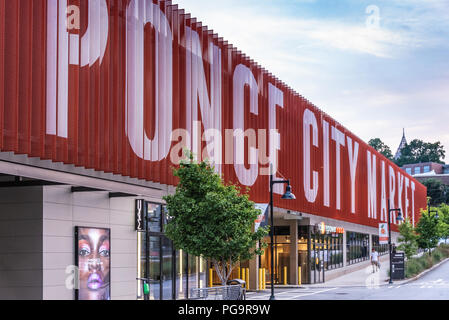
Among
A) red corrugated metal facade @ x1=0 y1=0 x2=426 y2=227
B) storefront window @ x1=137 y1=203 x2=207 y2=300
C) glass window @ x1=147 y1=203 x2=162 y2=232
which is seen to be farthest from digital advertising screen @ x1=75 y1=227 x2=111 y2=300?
glass window @ x1=147 y1=203 x2=162 y2=232

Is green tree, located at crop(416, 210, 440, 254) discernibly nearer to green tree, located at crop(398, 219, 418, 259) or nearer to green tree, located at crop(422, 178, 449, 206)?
green tree, located at crop(398, 219, 418, 259)

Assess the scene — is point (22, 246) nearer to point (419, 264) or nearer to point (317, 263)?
point (317, 263)

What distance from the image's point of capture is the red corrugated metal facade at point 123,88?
18.5 m

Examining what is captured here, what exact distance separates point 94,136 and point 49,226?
310cm

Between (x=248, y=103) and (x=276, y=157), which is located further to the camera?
(x=276, y=157)

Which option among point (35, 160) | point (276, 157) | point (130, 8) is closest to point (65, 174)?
point (35, 160)

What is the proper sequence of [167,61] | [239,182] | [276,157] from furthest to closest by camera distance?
[276,157], [239,182], [167,61]

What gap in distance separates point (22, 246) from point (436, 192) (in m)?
155

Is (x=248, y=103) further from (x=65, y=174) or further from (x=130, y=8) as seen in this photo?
(x=65, y=174)

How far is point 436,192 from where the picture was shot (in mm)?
164375

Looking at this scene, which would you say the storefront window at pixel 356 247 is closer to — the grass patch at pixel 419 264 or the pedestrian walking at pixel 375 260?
the pedestrian walking at pixel 375 260

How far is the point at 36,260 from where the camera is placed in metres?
20.3

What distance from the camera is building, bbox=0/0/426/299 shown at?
1900 cm

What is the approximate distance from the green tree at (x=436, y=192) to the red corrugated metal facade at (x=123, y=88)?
130365mm
